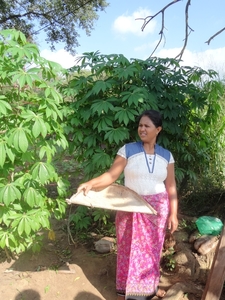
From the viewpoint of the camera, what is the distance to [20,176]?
237cm

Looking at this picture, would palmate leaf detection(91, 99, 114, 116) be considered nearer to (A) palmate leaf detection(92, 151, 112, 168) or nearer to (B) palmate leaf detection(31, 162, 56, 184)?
(A) palmate leaf detection(92, 151, 112, 168)

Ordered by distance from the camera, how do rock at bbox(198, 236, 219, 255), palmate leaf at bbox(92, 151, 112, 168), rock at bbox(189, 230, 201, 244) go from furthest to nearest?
rock at bbox(189, 230, 201, 244) < rock at bbox(198, 236, 219, 255) < palmate leaf at bbox(92, 151, 112, 168)

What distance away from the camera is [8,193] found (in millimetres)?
2041

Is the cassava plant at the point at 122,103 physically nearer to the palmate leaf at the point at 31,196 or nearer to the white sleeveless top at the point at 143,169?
the white sleeveless top at the point at 143,169

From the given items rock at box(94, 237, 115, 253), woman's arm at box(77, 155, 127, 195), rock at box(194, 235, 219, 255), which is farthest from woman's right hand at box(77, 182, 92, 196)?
rock at box(194, 235, 219, 255)

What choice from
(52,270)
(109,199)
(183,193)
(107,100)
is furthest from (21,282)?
(183,193)

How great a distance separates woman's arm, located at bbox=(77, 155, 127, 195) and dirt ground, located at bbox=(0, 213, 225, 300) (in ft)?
3.50

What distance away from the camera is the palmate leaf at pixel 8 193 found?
2025mm

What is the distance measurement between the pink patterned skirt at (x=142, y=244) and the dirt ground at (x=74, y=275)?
402 mm

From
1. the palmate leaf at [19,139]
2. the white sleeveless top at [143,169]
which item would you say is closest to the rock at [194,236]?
the white sleeveless top at [143,169]

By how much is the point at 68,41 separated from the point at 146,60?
7.77 m

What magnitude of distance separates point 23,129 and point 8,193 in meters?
0.47

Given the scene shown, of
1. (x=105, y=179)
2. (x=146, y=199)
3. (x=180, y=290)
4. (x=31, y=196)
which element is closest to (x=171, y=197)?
(x=146, y=199)

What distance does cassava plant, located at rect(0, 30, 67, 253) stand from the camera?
1922mm
